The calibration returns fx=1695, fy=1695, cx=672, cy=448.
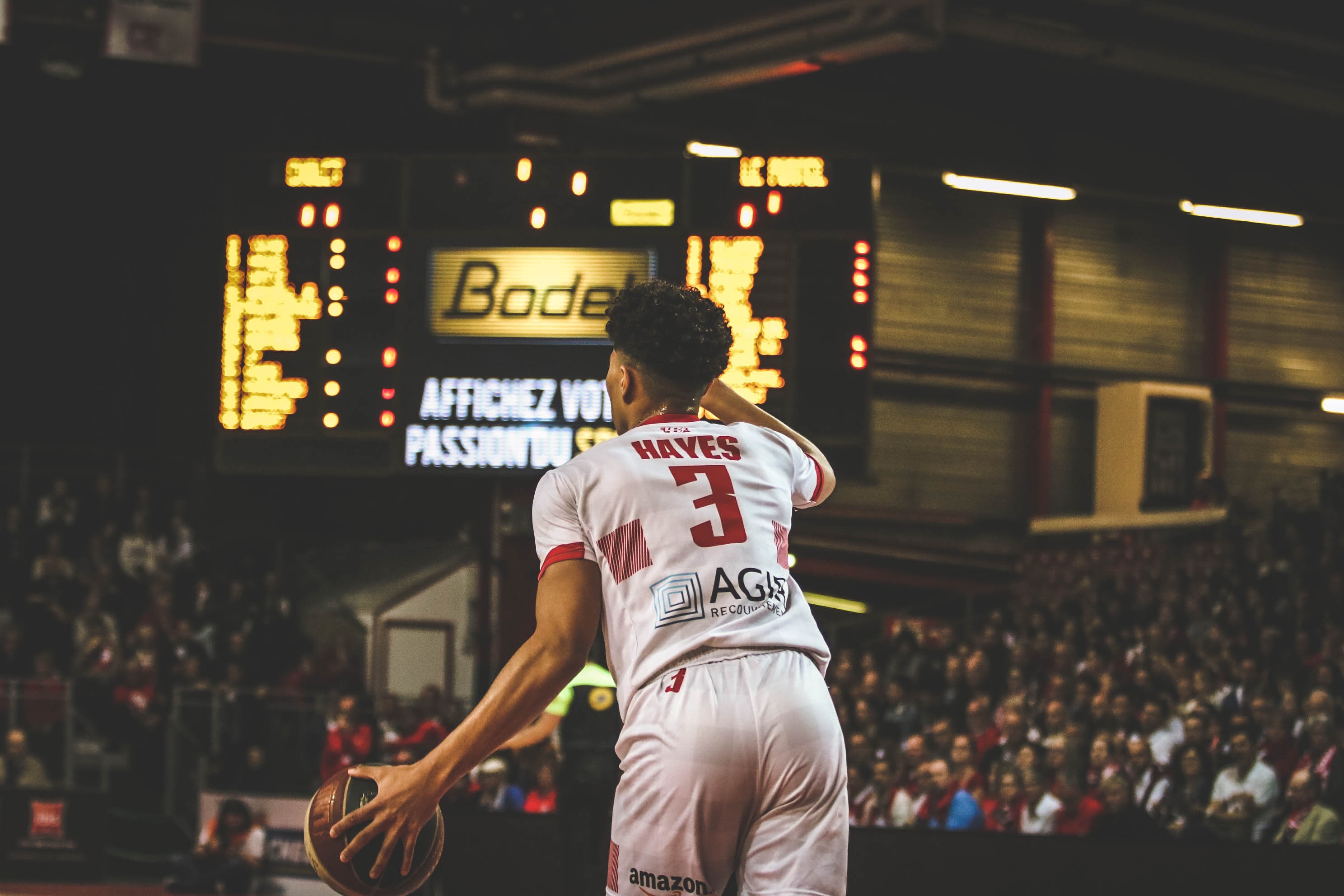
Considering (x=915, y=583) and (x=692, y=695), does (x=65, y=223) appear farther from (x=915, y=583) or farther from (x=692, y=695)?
(x=692, y=695)

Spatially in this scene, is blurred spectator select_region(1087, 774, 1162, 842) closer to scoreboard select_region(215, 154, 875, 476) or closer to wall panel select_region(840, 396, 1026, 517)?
scoreboard select_region(215, 154, 875, 476)

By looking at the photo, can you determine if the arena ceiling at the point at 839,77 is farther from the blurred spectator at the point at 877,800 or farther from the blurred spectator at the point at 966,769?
the blurred spectator at the point at 877,800

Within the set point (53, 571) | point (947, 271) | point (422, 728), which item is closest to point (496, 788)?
point (422, 728)

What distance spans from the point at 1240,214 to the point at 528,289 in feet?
48.9

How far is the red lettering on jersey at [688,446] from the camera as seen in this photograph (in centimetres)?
319

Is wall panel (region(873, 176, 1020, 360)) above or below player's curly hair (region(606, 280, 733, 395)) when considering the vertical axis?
above

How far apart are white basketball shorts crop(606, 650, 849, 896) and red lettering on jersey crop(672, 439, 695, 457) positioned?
1.32ft

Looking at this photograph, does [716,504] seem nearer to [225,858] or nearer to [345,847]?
[345,847]

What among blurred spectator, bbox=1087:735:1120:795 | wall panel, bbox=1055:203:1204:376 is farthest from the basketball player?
wall panel, bbox=1055:203:1204:376

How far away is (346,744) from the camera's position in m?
12.8

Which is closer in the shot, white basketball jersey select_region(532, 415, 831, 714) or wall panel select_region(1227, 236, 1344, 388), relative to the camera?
white basketball jersey select_region(532, 415, 831, 714)

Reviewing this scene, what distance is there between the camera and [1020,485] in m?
22.4

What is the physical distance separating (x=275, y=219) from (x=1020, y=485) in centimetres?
1355

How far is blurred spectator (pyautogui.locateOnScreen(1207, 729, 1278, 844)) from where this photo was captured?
9938 mm
